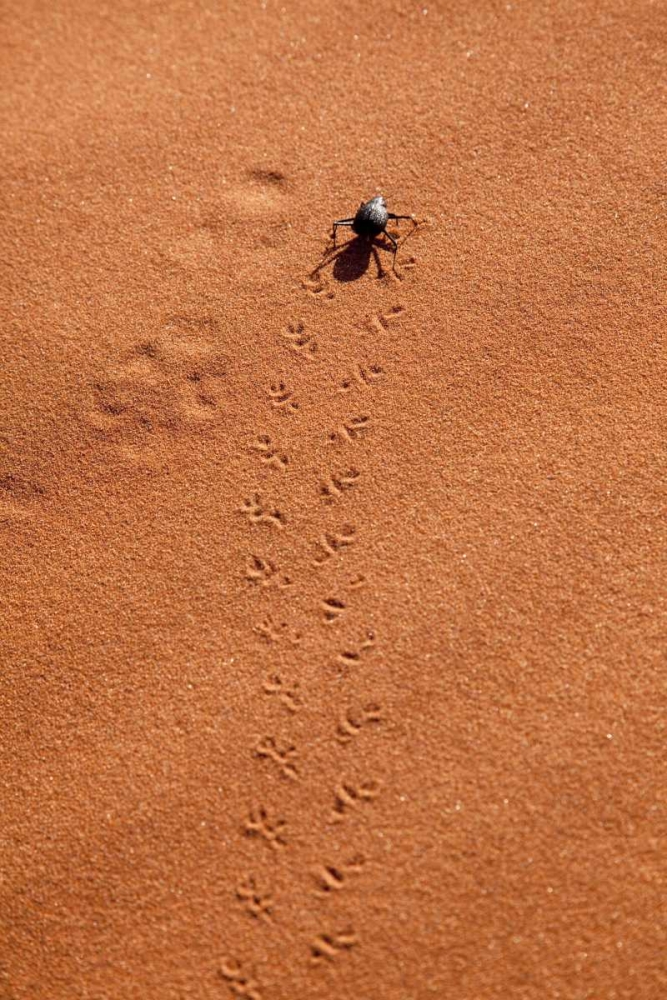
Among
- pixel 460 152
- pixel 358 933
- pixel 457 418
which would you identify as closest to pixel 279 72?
pixel 460 152

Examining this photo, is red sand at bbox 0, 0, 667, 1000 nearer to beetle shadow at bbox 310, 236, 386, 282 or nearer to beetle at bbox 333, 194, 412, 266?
beetle shadow at bbox 310, 236, 386, 282

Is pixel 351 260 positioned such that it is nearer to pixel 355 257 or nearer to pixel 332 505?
pixel 355 257

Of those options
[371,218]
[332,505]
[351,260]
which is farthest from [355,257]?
[332,505]

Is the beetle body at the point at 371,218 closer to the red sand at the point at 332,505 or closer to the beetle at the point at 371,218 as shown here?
the beetle at the point at 371,218

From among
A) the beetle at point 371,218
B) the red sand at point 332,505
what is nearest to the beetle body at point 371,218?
the beetle at point 371,218

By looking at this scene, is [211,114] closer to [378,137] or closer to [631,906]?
[378,137]

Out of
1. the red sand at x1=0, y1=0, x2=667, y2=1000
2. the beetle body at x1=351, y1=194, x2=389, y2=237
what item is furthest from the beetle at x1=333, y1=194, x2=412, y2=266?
the red sand at x1=0, y1=0, x2=667, y2=1000

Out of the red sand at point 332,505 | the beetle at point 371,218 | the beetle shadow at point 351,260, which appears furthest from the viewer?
the beetle shadow at point 351,260

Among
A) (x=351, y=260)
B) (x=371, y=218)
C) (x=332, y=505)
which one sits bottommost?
(x=332, y=505)

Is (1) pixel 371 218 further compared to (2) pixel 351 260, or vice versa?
(2) pixel 351 260
